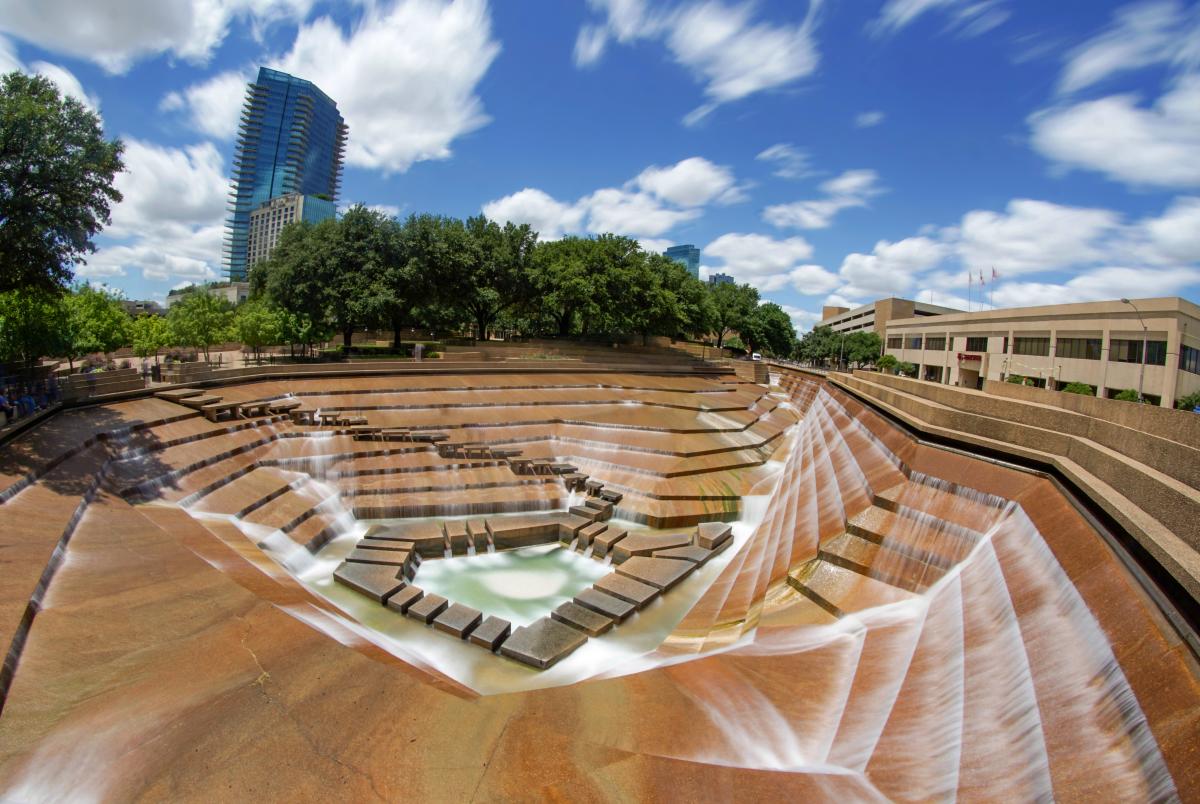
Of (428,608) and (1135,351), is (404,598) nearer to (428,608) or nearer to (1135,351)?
(428,608)

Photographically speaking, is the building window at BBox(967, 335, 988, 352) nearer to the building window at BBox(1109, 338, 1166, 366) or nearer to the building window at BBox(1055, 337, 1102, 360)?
the building window at BBox(1055, 337, 1102, 360)

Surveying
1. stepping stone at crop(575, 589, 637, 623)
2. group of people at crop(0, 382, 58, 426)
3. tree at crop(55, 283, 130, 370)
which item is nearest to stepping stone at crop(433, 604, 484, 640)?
stepping stone at crop(575, 589, 637, 623)

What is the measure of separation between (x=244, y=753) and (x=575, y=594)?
31.2 feet

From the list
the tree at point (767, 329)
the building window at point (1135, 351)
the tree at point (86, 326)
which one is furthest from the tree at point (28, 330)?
the tree at point (767, 329)

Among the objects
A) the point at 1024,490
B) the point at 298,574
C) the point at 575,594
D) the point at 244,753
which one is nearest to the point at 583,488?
the point at 575,594

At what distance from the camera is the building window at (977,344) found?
5272 centimetres

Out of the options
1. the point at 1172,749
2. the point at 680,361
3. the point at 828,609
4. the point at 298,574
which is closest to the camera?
the point at 1172,749

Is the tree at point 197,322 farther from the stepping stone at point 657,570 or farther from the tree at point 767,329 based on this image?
the tree at point 767,329

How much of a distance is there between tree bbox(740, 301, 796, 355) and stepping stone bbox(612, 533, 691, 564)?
65296mm

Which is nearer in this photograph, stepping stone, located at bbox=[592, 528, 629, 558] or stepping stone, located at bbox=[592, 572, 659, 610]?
stepping stone, located at bbox=[592, 572, 659, 610]

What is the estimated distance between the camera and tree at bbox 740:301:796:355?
7881 centimetres

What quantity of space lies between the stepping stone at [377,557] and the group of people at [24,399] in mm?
9535

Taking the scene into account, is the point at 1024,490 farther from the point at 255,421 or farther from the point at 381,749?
the point at 255,421

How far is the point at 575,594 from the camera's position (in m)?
14.6
